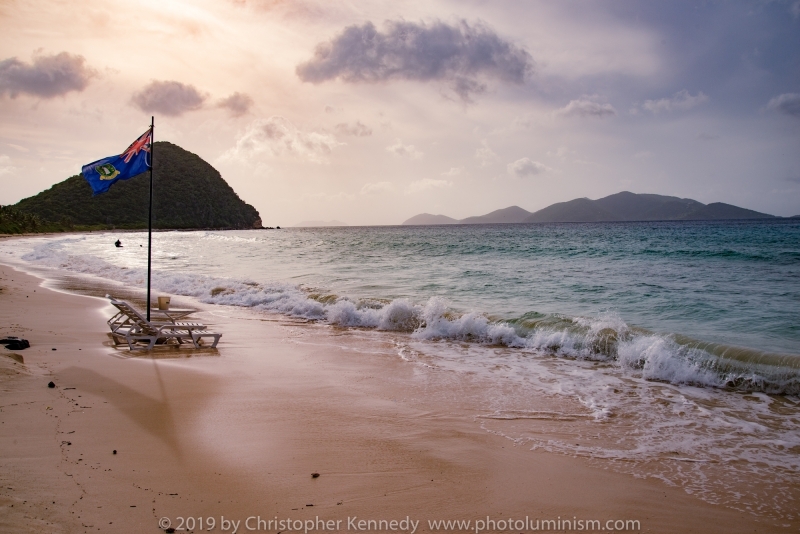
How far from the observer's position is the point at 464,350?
33.2 ft

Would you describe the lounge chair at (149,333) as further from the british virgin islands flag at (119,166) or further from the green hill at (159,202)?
the green hill at (159,202)

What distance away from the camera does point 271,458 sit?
4.48 metres

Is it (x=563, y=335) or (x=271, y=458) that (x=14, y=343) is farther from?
(x=563, y=335)

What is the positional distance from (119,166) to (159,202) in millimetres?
130164

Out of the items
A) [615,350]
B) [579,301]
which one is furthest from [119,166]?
[579,301]

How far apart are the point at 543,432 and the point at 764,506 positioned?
6.56ft

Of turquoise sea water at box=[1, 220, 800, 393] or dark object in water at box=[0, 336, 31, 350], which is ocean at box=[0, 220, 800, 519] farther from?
dark object in water at box=[0, 336, 31, 350]

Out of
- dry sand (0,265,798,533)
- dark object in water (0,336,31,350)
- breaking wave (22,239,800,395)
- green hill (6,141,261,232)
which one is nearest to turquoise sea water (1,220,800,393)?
breaking wave (22,239,800,395)

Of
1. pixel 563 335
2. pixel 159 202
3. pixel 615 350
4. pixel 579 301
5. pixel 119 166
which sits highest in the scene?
pixel 159 202

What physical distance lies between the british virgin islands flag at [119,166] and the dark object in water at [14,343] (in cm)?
322

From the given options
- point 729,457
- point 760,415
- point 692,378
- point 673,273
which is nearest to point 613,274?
point 673,273

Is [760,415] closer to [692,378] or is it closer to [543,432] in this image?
[692,378]

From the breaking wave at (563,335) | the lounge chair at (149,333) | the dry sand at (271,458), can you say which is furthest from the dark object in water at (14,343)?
the breaking wave at (563,335)

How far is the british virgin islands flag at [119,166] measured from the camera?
32.6 ft
